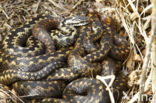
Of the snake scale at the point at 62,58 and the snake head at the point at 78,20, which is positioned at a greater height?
the snake head at the point at 78,20

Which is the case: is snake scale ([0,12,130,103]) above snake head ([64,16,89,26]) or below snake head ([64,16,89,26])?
below

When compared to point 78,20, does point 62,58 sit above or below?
below

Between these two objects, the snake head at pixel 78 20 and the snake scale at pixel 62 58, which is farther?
the snake head at pixel 78 20

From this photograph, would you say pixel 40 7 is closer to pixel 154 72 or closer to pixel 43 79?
pixel 43 79

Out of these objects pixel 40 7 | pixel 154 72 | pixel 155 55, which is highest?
pixel 40 7

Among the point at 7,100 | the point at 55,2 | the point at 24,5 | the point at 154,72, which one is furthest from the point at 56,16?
the point at 154,72

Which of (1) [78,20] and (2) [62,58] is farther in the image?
(1) [78,20]

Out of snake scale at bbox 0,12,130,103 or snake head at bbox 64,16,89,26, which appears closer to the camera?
snake scale at bbox 0,12,130,103

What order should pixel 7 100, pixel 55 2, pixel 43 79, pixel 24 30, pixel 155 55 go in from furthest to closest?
pixel 55 2 → pixel 24 30 → pixel 43 79 → pixel 7 100 → pixel 155 55
